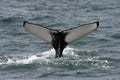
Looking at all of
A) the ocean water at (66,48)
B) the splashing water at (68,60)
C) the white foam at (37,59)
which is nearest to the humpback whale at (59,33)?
the splashing water at (68,60)

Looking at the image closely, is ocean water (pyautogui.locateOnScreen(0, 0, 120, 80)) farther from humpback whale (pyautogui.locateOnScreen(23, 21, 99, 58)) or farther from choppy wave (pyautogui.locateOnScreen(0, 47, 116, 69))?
humpback whale (pyautogui.locateOnScreen(23, 21, 99, 58))

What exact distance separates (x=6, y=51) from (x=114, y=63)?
423 centimetres

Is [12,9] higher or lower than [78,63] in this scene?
higher

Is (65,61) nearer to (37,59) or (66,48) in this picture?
(37,59)

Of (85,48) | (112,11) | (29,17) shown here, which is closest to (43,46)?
(85,48)

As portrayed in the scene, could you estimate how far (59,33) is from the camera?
15812 mm

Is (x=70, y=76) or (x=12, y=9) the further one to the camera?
(x=12, y=9)

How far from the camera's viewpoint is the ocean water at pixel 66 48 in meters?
15.1

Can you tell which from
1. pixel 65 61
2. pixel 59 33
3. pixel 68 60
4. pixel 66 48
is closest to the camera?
pixel 59 33

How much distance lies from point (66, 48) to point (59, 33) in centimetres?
308

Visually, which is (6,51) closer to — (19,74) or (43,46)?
(43,46)

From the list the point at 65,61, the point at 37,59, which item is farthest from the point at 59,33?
the point at 37,59

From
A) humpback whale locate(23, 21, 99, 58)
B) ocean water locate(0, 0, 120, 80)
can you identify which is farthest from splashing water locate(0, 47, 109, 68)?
humpback whale locate(23, 21, 99, 58)

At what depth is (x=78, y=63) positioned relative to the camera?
15.9m
